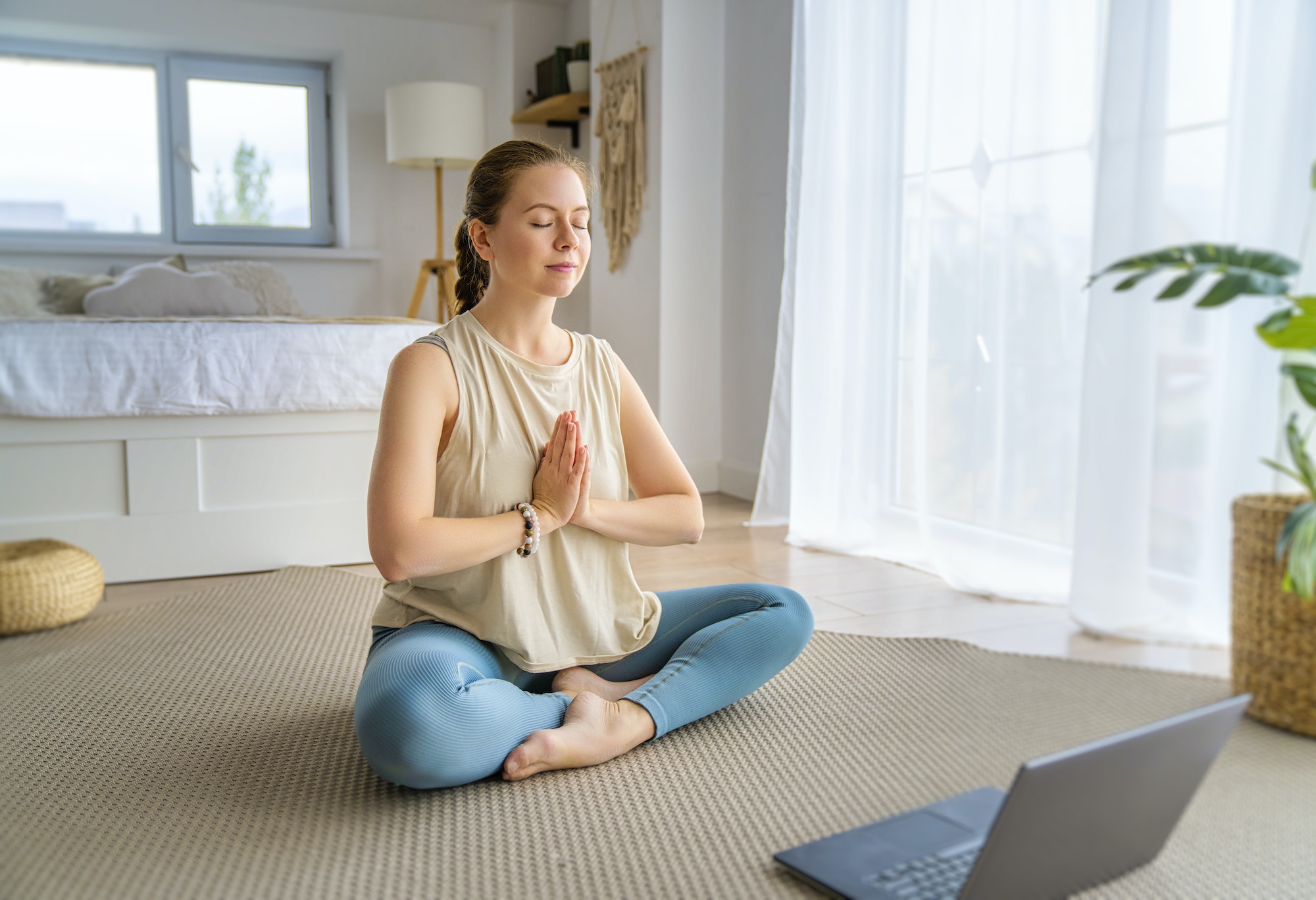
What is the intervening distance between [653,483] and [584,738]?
0.41 m

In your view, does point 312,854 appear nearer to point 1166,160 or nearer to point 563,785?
point 563,785

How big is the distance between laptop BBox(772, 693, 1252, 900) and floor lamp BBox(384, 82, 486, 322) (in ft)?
11.6

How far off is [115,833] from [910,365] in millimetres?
2029

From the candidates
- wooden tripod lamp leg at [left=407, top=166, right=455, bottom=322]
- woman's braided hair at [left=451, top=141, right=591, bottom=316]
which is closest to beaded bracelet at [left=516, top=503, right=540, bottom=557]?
woman's braided hair at [left=451, top=141, right=591, bottom=316]

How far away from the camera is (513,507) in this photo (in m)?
1.42

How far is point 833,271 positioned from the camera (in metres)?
2.87

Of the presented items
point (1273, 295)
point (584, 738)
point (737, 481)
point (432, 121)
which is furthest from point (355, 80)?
point (1273, 295)

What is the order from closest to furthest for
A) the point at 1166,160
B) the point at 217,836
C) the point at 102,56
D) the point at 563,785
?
the point at 217,836, the point at 563,785, the point at 1166,160, the point at 102,56

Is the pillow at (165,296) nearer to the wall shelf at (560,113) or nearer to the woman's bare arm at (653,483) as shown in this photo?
the wall shelf at (560,113)

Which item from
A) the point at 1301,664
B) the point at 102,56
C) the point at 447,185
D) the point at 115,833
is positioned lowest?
the point at 115,833

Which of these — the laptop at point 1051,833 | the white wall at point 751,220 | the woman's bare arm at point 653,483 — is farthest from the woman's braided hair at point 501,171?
the white wall at point 751,220

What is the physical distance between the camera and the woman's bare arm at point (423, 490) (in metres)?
1.30

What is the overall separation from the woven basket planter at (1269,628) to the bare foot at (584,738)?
93 cm

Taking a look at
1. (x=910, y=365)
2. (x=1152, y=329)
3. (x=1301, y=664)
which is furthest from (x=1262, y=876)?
(x=910, y=365)
